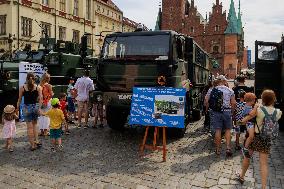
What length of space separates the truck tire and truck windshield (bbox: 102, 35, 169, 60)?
175cm

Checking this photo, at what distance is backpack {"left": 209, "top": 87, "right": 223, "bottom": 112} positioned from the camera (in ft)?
24.8


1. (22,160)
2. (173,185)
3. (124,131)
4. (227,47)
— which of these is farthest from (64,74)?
(227,47)

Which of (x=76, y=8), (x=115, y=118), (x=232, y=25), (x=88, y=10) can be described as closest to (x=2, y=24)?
(x=76, y=8)

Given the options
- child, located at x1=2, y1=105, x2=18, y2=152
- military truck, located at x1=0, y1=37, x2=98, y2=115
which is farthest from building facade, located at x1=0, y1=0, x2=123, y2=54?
child, located at x1=2, y1=105, x2=18, y2=152

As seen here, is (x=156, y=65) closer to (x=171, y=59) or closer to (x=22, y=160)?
(x=171, y=59)

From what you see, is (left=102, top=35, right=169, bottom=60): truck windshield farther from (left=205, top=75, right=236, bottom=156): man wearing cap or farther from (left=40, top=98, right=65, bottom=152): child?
(left=40, top=98, right=65, bottom=152): child

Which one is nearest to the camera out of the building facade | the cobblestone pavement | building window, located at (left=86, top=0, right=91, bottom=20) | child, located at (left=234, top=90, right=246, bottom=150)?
the cobblestone pavement

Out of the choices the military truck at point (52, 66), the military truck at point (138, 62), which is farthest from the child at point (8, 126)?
the military truck at point (52, 66)

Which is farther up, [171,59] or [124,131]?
[171,59]

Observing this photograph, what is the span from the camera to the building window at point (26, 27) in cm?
3317

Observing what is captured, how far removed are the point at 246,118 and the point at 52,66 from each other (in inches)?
388

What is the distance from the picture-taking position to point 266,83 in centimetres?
1084

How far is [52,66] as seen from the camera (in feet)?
44.7

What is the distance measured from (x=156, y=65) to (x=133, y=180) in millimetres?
3455
